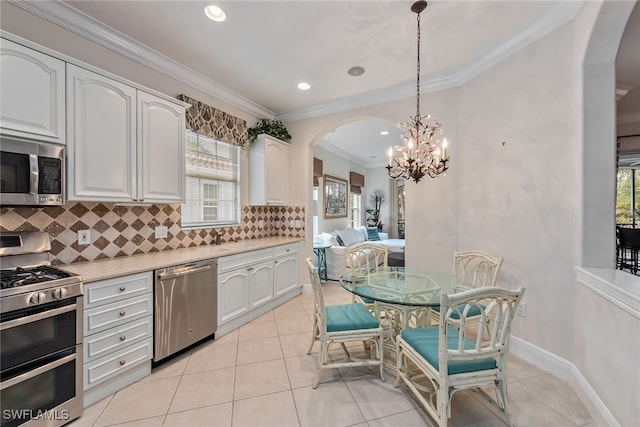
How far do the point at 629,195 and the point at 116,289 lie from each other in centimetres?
1009

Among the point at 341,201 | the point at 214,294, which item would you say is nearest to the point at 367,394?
the point at 214,294

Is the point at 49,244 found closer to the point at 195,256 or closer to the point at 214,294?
the point at 195,256

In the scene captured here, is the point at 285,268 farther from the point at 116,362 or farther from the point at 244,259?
the point at 116,362

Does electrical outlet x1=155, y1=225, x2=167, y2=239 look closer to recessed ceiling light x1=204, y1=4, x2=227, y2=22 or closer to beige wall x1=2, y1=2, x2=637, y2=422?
beige wall x1=2, y1=2, x2=637, y2=422

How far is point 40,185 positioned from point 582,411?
3.83m

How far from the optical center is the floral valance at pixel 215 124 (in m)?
2.99

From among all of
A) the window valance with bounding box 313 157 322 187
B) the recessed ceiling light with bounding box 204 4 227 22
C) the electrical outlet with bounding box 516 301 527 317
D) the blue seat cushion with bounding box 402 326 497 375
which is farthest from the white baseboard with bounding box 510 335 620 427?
the window valance with bounding box 313 157 322 187

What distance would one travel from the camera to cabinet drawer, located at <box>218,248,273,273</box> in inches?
109

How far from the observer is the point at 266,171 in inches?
148

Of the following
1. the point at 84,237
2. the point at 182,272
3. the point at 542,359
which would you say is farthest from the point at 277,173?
the point at 542,359

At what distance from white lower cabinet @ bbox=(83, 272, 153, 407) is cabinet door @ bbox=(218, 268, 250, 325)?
70 centimetres

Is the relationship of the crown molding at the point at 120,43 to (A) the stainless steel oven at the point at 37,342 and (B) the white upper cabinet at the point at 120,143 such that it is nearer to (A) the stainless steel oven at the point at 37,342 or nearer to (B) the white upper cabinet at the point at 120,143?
(B) the white upper cabinet at the point at 120,143

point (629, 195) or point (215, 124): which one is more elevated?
point (215, 124)

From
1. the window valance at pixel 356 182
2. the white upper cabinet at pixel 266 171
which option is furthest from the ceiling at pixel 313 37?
the window valance at pixel 356 182
